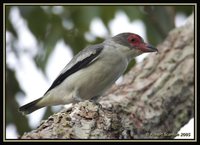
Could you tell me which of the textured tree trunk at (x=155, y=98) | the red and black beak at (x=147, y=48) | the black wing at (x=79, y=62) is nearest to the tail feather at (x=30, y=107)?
the black wing at (x=79, y=62)

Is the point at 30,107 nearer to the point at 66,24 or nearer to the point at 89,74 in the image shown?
the point at 89,74

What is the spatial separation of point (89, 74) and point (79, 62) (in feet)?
0.98

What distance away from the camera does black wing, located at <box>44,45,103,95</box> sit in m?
6.12

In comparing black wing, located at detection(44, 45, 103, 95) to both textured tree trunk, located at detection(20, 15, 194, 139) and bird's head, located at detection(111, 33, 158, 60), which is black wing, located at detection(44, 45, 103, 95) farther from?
textured tree trunk, located at detection(20, 15, 194, 139)

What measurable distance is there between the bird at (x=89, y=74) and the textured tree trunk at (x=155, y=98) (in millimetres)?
306

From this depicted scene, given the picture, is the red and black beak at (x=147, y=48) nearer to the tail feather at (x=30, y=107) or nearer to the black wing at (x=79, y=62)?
the black wing at (x=79, y=62)

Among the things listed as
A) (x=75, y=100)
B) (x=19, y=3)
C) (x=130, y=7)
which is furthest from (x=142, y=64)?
(x=19, y=3)

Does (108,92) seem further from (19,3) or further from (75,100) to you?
(19,3)

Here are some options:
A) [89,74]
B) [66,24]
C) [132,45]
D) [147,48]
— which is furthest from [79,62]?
[66,24]

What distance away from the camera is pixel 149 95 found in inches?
249

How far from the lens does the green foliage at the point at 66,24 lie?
258 inches

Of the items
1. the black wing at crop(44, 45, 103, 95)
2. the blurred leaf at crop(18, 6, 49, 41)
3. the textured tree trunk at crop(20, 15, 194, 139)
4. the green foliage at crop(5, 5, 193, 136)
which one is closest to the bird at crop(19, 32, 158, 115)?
the black wing at crop(44, 45, 103, 95)

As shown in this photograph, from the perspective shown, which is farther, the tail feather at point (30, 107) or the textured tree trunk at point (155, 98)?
the tail feather at point (30, 107)

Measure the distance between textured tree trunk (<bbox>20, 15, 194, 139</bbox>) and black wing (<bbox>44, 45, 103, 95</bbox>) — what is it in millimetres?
582
